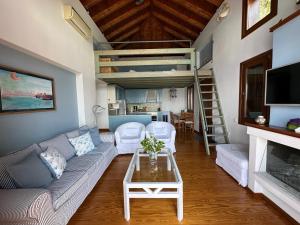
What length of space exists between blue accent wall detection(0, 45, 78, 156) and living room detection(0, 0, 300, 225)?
1cm

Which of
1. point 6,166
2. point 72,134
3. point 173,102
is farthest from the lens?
point 173,102

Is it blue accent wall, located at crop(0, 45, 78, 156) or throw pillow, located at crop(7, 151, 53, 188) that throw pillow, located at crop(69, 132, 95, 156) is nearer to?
blue accent wall, located at crop(0, 45, 78, 156)

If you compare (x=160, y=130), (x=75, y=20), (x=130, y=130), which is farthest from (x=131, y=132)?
(x=75, y=20)

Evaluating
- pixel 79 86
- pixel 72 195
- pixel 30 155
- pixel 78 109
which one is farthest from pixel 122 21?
pixel 72 195

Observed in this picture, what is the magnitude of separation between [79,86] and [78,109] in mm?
530

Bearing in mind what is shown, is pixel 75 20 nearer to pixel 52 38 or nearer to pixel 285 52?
pixel 52 38

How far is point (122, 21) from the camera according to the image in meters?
5.05

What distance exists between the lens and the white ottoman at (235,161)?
2.25 metres

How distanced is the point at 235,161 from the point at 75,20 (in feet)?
12.2

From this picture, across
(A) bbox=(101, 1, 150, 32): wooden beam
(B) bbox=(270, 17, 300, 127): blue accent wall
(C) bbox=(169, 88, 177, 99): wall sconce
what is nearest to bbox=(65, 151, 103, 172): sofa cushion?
(B) bbox=(270, 17, 300, 127): blue accent wall

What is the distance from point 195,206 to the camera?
1.90 m

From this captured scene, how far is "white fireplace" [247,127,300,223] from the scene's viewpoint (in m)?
1.55

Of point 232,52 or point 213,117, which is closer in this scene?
point 232,52

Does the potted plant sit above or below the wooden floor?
above
